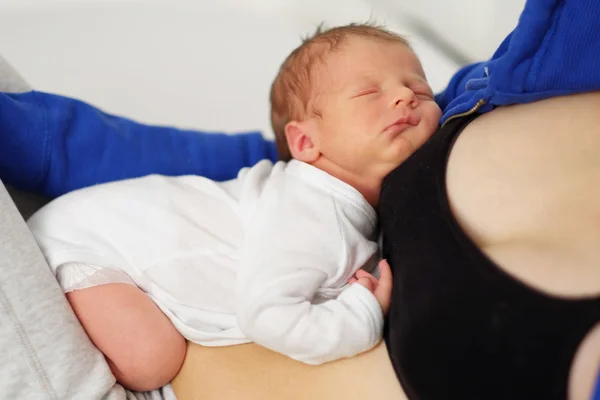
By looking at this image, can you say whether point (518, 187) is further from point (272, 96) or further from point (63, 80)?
point (63, 80)

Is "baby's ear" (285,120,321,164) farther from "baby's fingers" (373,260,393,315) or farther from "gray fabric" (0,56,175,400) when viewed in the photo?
"gray fabric" (0,56,175,400)

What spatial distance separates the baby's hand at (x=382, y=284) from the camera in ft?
2.30

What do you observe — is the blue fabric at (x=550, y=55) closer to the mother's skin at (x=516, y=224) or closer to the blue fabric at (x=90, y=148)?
the mother's skin at (x=516, y=224)

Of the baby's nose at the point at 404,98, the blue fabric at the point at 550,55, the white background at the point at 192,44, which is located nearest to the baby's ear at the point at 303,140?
the baby's nose at the point at 404,98

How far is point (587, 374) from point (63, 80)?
1168mm

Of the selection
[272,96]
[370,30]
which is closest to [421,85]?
[370,30]

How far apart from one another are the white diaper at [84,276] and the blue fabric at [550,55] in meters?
0.48

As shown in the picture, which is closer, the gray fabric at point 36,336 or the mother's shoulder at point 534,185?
the mother's shoulder at point 534,185

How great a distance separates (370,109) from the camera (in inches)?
30.8

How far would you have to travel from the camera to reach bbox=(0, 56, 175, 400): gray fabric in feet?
2.21

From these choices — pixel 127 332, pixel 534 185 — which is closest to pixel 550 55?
pixel 534 185

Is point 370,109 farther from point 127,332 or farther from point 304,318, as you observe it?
point 127,332

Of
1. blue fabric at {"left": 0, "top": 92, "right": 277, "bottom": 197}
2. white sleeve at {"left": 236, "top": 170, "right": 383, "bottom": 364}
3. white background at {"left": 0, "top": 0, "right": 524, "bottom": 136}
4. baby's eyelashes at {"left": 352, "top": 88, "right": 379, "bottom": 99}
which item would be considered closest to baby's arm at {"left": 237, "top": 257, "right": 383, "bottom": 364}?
white sleeve at {"left": 236, "top": 170, "right": 383, "bottom": 364}

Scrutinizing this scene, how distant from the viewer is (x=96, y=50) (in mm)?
1422
